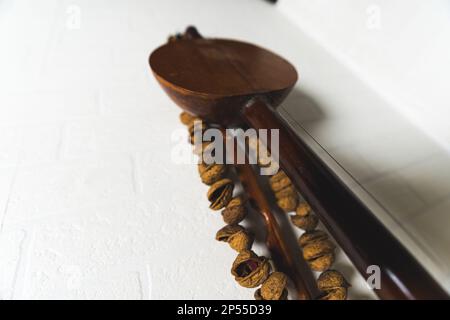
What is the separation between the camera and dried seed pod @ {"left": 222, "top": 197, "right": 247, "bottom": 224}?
0.41 meters

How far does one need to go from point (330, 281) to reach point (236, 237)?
0.12 metres

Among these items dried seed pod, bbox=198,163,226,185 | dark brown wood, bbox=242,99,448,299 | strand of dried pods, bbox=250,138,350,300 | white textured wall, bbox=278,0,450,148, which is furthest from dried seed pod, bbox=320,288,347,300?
white textured wall, bbox=278,0,450,148

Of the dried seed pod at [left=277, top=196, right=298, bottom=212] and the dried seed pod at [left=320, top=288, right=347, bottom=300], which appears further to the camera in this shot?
the dried seed pod at [left=277, top=196, right=298, bottom=212]

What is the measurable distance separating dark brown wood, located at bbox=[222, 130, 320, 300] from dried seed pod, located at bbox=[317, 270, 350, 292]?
18 mm

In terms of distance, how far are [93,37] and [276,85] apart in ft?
1.89

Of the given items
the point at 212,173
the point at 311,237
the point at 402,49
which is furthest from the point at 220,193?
the point at 402,49

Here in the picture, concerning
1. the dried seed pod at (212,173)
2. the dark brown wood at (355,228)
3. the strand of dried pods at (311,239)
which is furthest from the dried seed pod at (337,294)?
the dried seed pod at (212,173)

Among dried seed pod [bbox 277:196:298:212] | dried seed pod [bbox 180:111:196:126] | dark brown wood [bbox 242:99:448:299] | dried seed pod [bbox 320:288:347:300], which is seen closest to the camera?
dark brown wood [bbox 242:99:448:299]

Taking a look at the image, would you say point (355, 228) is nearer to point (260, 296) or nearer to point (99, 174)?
point (260, 296)

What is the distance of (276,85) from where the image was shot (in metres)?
0.45

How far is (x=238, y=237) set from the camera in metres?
0.39

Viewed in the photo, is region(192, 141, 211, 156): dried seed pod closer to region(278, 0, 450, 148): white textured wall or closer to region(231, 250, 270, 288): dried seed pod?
region(231, 250, 270, 288): dried seed pod

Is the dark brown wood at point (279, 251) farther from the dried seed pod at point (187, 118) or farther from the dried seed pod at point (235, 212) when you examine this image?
the dried seed pod at point (187, 118)
